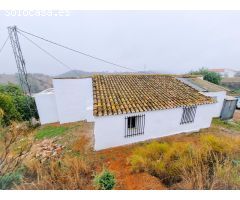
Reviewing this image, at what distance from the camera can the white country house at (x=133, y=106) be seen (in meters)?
8.07

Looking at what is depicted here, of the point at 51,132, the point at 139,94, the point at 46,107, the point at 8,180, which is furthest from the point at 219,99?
the point at 46,107

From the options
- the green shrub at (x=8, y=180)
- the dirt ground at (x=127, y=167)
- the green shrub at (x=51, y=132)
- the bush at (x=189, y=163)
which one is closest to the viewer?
the bush at (x=189, y=163)

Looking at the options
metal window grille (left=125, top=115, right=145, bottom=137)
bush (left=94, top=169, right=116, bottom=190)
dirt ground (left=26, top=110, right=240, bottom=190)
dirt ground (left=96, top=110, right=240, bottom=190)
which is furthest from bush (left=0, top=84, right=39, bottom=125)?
bush (left=94, top=169, right=116, bottom=190)

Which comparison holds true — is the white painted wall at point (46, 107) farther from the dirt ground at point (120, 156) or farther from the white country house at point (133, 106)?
the dirt ground at point (120, 156)

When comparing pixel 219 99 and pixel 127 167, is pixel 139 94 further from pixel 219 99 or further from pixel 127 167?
pixel 219 99

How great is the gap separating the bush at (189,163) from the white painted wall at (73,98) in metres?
7.91

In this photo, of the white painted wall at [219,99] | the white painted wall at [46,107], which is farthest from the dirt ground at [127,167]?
the white painted wall at [46,107]

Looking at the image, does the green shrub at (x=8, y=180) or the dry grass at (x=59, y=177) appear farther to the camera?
the green shrub at (x=8, y=180)

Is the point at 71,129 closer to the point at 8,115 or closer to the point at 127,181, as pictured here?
the point at 8,115

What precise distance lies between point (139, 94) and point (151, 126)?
2.18 m

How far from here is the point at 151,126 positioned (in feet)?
29.3

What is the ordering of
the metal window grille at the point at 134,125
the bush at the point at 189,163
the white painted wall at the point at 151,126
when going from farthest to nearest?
the metal window grille at the point at 134,125, the white painted wall at the point at 151,126, the bush at the point at 189,163

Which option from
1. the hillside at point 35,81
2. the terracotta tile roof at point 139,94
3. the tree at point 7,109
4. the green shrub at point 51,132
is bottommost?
the hillside at point 35,81
